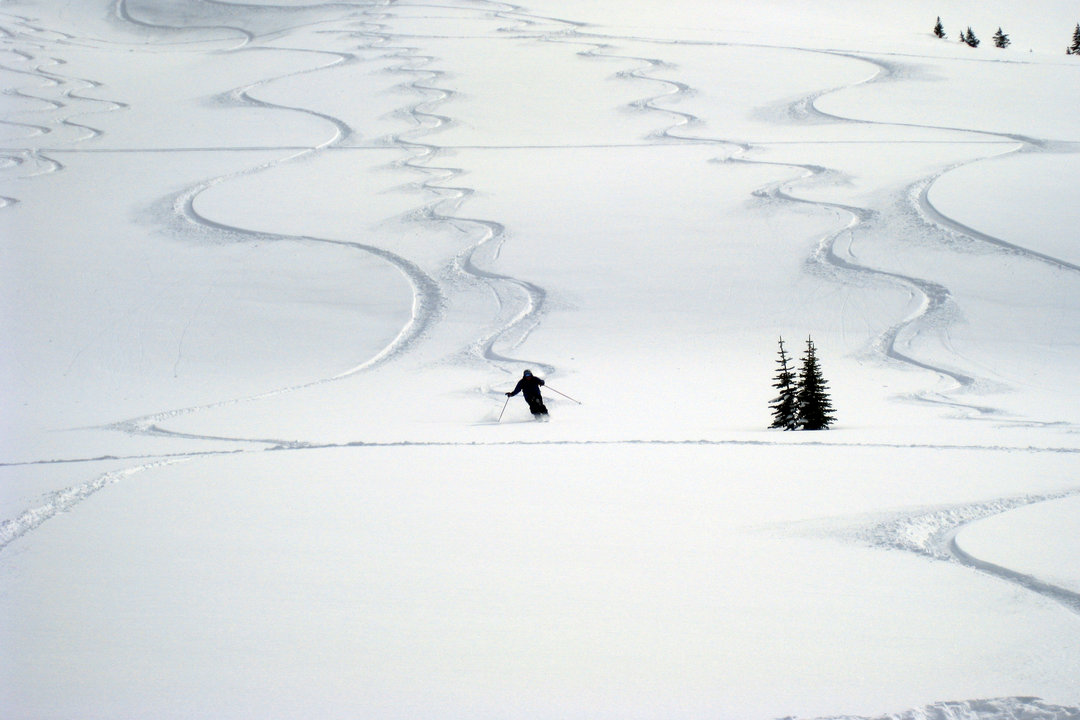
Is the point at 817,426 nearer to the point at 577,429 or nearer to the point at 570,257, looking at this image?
the point at 577,429

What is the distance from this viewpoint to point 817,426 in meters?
9.55

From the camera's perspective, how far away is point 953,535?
Result: 5.31 metres

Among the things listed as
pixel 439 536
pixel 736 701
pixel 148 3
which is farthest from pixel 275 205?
pixel 148 3

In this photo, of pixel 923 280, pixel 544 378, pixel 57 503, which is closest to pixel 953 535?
pixel 57 503

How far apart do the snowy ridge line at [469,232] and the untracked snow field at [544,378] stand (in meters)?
0.10

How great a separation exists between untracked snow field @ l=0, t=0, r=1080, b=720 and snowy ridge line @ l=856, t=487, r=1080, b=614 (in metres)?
0.03

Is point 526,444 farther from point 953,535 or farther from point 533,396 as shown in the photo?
point 953,535

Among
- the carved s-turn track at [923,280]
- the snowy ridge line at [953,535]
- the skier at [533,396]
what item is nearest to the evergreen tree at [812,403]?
the carved s-turn track at [923,280]

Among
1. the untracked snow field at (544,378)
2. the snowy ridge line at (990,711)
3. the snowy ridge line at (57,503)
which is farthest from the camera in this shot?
the snowy ridge line at (57,503)

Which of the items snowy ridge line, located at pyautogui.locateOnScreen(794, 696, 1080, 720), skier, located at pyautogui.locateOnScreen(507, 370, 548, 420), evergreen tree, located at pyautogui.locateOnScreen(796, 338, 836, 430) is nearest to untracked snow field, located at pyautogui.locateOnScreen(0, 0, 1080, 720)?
snowy ridge line, located at pyautogui.locateOnScreen(794, 696, 1080, 720)

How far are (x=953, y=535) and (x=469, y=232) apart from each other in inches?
548

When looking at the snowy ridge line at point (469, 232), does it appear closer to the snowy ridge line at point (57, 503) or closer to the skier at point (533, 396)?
the skier at point (533, 396)

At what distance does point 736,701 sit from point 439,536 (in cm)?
217

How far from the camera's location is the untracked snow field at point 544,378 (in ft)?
13.8
